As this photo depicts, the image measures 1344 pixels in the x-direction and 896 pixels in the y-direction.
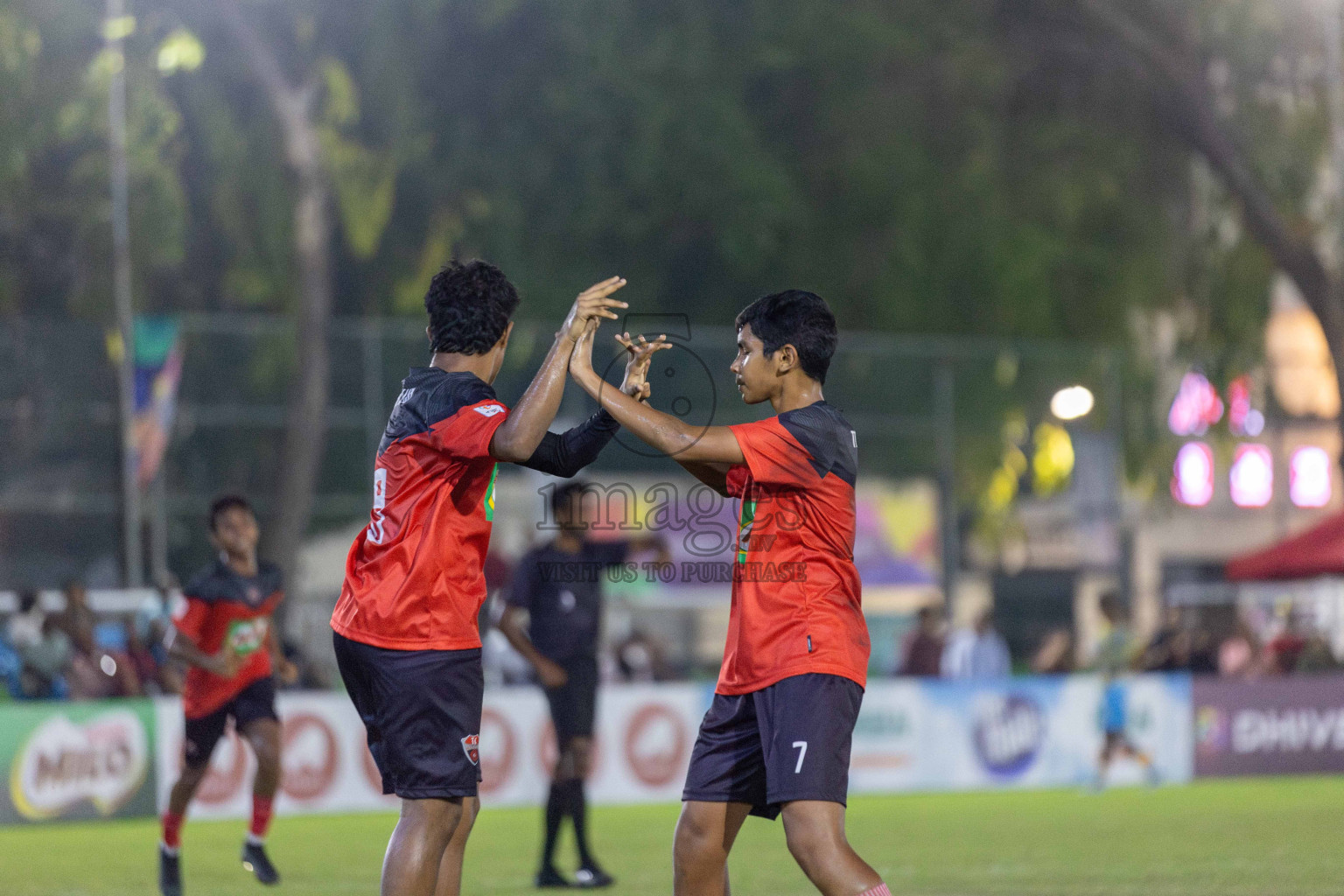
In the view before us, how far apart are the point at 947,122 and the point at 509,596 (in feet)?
65.4

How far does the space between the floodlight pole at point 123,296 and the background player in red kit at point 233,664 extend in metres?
13.9

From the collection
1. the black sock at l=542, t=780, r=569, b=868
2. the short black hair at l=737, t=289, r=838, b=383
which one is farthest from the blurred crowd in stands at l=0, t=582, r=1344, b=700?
the short black hair at l=737, t=289, r=838, b=383

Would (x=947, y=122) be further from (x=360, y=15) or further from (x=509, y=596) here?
(x=509, y=596)

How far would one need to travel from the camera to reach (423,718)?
6.09 meters

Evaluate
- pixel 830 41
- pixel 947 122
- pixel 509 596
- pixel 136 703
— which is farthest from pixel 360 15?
pixel 509 596

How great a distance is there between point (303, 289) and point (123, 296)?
102 inches

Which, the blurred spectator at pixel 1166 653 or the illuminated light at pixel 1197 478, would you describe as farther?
the illuminated light at pixel 1197 478

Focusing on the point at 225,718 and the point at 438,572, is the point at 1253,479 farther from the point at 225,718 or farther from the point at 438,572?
the point at 438,572

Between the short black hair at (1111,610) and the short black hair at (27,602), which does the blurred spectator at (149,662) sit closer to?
the short black hair at (27,602)

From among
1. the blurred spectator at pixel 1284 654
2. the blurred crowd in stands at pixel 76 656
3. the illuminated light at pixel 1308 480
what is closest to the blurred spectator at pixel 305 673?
the blurred crowd in stands at pixel 76 656

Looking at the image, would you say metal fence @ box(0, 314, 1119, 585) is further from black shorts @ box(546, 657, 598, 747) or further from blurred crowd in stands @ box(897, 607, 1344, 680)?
black shorts @ box(546, 657, 598, 747)

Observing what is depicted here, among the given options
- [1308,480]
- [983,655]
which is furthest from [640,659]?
[1308,480]

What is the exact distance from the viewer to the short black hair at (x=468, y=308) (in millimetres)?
6277

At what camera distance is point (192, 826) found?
15.4 metres
